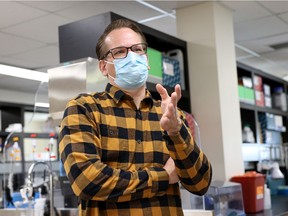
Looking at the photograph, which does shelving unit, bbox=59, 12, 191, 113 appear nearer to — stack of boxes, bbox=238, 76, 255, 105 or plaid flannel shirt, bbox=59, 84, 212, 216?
plaid flannel shirt, bbox=59, 84, 212, 216

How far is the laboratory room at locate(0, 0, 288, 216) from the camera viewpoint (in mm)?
1279

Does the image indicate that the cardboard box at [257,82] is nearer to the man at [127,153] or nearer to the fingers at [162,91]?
the man at [127,153]

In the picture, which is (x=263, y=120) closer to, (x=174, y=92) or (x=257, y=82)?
(x=257, y=82)

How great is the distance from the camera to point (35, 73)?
14.0ft

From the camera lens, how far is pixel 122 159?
1312 millimetres

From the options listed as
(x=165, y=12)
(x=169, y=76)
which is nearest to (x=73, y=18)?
(x=165, y=12)

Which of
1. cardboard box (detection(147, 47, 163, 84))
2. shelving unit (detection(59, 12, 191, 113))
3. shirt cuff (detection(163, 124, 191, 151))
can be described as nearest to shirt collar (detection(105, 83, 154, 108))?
shirt cuff (detection(163, 124, 191, 151))

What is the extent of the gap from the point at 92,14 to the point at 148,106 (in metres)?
2.74

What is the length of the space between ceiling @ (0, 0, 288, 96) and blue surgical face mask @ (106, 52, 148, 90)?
236 cm

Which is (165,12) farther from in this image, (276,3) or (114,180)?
(114,180)

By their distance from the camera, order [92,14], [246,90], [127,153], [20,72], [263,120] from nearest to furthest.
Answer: [127,153] < [92,14] < [246,90] < [20,72] < [263,120]

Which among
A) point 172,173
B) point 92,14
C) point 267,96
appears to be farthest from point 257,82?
point 172,173

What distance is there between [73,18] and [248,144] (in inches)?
91.0

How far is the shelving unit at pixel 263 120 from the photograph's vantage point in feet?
15.4
